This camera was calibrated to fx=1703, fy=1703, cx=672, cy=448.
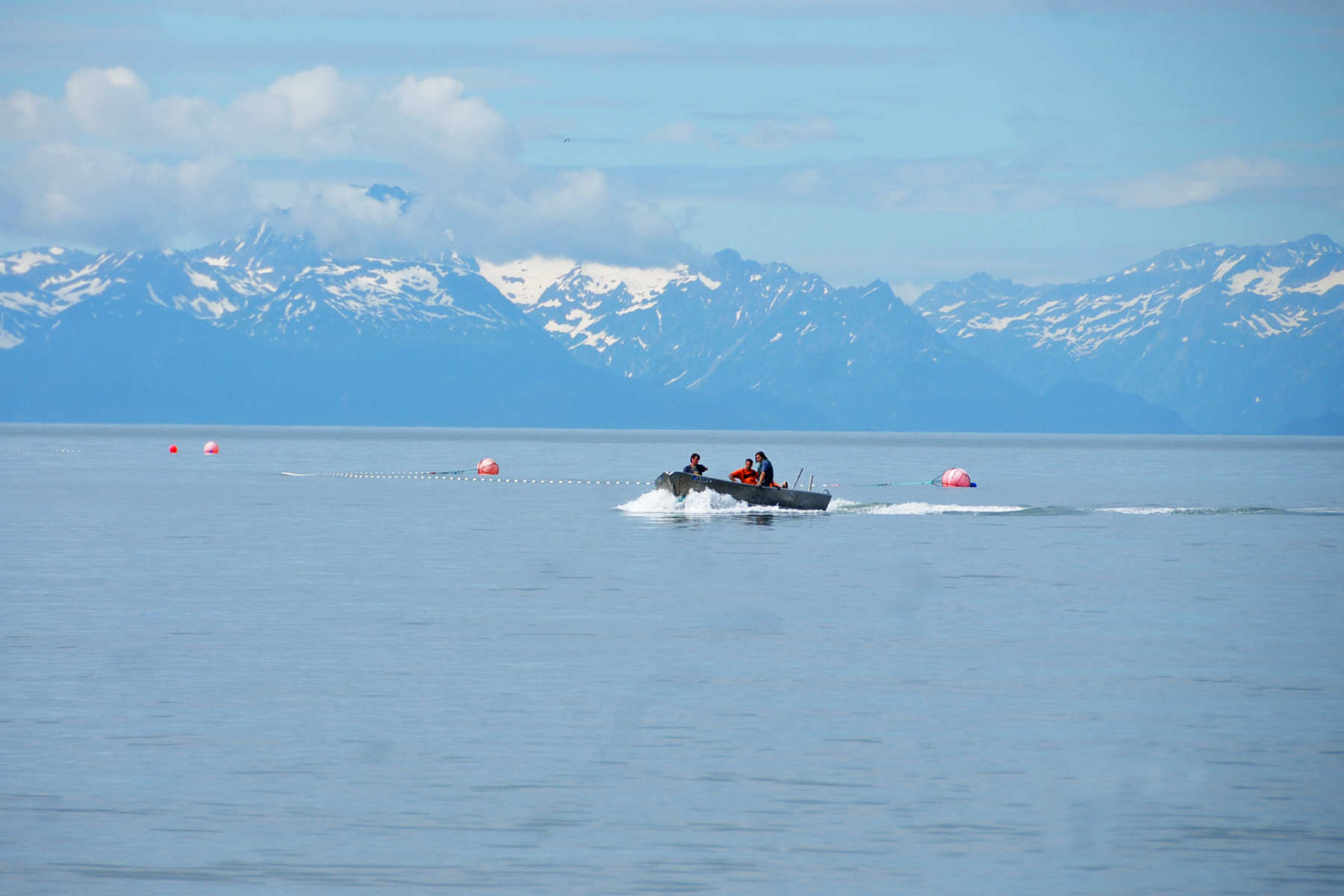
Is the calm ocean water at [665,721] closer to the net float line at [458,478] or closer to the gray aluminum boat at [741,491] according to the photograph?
the gray aluminum boat at [741,491]

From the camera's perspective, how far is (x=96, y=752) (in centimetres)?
2125

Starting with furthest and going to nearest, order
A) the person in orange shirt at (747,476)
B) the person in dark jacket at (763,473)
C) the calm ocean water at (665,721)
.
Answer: the person in orange shirt at (747,476), the person in dark jacket at (763,473), the calm ocean water at (665,721)

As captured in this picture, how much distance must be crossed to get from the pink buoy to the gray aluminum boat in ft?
114

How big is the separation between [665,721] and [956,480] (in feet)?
285

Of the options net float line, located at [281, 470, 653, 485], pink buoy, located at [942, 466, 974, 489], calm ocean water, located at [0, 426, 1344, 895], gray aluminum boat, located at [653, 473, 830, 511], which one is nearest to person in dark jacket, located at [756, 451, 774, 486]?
gray aluminum boat, located at [653, 473, 830, 511]

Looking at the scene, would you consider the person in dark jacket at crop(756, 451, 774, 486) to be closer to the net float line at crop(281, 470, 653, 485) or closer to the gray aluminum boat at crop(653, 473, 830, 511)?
the gray aluminum boat at crop(653, 473, 830, 511)

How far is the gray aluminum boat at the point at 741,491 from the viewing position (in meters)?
71.5

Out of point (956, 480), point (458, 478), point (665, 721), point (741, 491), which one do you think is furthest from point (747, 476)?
point (458, 478)

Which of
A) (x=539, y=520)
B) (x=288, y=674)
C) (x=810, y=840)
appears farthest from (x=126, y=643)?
(x=539, y=520)

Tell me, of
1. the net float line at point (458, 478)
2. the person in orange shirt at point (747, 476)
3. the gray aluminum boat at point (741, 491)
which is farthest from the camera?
the net float line at point (458, 478)

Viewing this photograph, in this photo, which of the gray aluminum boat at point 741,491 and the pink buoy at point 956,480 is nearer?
the gray aluminum boat at point 741,491

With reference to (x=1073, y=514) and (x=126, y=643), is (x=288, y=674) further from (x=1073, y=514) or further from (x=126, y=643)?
(x=1073, y=514)

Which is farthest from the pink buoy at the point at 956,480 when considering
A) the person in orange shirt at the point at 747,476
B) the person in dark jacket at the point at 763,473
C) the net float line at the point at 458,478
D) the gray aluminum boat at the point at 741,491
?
the person in dark jacket at the point at 763,473

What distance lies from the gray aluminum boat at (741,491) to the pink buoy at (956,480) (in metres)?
34.9
